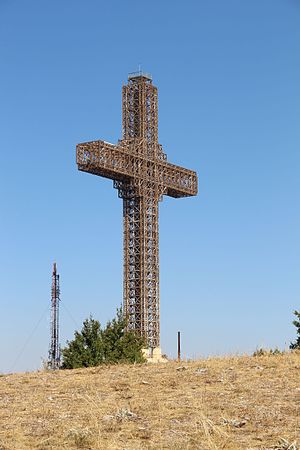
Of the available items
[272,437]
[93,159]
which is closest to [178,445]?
[272,437]

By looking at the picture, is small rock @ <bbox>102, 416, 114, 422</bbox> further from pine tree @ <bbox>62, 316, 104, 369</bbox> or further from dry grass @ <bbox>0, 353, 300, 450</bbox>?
pine tree @ <bbox>62, 316, 104, 369</bbox>

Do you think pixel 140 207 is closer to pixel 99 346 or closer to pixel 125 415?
pixel 99 346

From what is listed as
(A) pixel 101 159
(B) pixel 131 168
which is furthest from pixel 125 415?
(B) pixel 131 168

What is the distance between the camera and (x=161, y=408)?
12703mm

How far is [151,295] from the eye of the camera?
62062 millimetres

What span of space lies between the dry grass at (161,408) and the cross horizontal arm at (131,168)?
40.4 meters

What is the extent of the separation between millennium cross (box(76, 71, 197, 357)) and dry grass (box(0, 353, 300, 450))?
41.8 m

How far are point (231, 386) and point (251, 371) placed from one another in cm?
193

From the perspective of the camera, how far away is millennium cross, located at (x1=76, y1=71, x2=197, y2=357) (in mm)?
59312

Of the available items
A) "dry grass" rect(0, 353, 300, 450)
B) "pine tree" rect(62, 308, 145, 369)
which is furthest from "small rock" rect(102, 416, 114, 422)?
"pine tree" rect(62, 308, 145, 369)

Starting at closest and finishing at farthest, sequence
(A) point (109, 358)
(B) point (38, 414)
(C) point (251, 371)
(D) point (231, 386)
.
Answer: (B) point (38, 414) → (D) point (231, 386) → (C) point (251, 371) → (A) point (109, 358)

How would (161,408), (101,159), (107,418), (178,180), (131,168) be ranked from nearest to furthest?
(107,418) → (161,408) → (101,159) → (131,168) → (178,180)

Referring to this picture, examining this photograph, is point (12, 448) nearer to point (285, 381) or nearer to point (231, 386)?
point (231, 386)

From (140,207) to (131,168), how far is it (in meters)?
3.19
